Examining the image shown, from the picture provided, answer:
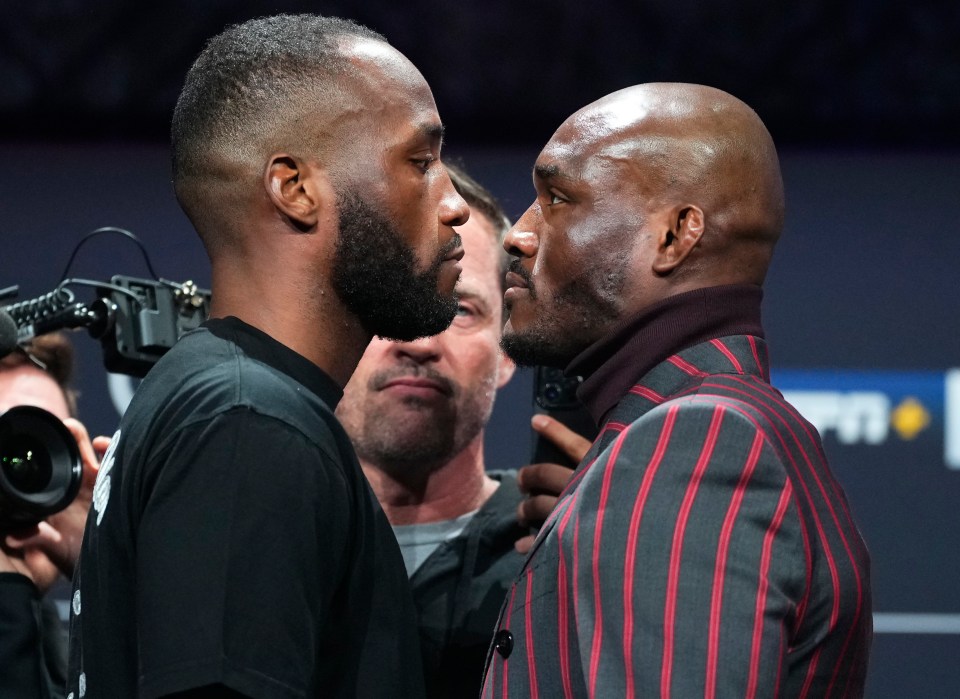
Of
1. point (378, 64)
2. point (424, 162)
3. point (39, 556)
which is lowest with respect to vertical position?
point (39, 556)

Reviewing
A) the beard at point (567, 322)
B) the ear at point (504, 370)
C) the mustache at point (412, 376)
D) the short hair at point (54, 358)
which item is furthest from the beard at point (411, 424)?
the beard at point (567, 322)

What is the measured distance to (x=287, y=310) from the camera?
4.23 feet

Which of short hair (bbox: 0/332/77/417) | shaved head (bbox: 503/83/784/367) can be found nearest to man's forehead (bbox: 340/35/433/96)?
shaved head (bbox: 503/83/784/367)

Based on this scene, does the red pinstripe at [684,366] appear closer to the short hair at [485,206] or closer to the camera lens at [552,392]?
the camera lens at [552,392]

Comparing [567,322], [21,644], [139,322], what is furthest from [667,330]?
[21,644]

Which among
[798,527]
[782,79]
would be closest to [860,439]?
[782,79]

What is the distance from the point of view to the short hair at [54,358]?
229 cm

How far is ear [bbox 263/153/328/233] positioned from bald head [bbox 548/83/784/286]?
1.14 feet

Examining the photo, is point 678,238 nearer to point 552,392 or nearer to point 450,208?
point 450,208

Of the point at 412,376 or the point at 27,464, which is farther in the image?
the point at 412,376

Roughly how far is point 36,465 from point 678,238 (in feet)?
3.49

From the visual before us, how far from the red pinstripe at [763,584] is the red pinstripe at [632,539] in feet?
0.33

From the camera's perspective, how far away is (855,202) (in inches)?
122

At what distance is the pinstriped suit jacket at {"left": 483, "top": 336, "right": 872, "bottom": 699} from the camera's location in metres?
1.06
